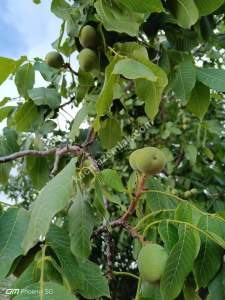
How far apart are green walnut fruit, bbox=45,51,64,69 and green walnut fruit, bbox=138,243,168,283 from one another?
78cm

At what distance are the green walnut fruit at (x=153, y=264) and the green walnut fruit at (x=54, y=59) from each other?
0.78 metres

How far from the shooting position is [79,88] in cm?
156

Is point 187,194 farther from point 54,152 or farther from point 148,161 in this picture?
point 148,161

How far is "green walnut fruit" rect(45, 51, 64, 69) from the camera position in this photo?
1500 mm


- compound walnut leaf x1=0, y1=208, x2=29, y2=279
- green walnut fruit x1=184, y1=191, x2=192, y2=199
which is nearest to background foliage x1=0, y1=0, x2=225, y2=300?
compound walnut leaf x1=0, y1=208, x2=29, y2=279

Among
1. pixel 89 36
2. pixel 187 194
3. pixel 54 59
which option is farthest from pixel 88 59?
pixel 187 194

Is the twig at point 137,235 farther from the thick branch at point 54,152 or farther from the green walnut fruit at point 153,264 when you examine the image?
the thick branch at point 54,152

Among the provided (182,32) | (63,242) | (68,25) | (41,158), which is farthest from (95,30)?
(63,242)

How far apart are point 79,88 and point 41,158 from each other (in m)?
0.27

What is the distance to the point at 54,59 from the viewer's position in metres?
1.50

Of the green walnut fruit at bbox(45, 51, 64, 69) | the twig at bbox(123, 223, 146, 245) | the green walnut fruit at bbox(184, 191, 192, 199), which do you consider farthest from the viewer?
the green walnut fruit at bbox(184, 191, 192, 199)

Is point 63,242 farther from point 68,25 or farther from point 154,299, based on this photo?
point 68,25

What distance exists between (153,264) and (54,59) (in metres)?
0.82

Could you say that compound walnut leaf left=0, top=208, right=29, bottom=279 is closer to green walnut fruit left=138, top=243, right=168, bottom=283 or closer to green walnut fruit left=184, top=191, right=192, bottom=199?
green walnut fruit left=138, top=243, right=168, bottom=283
